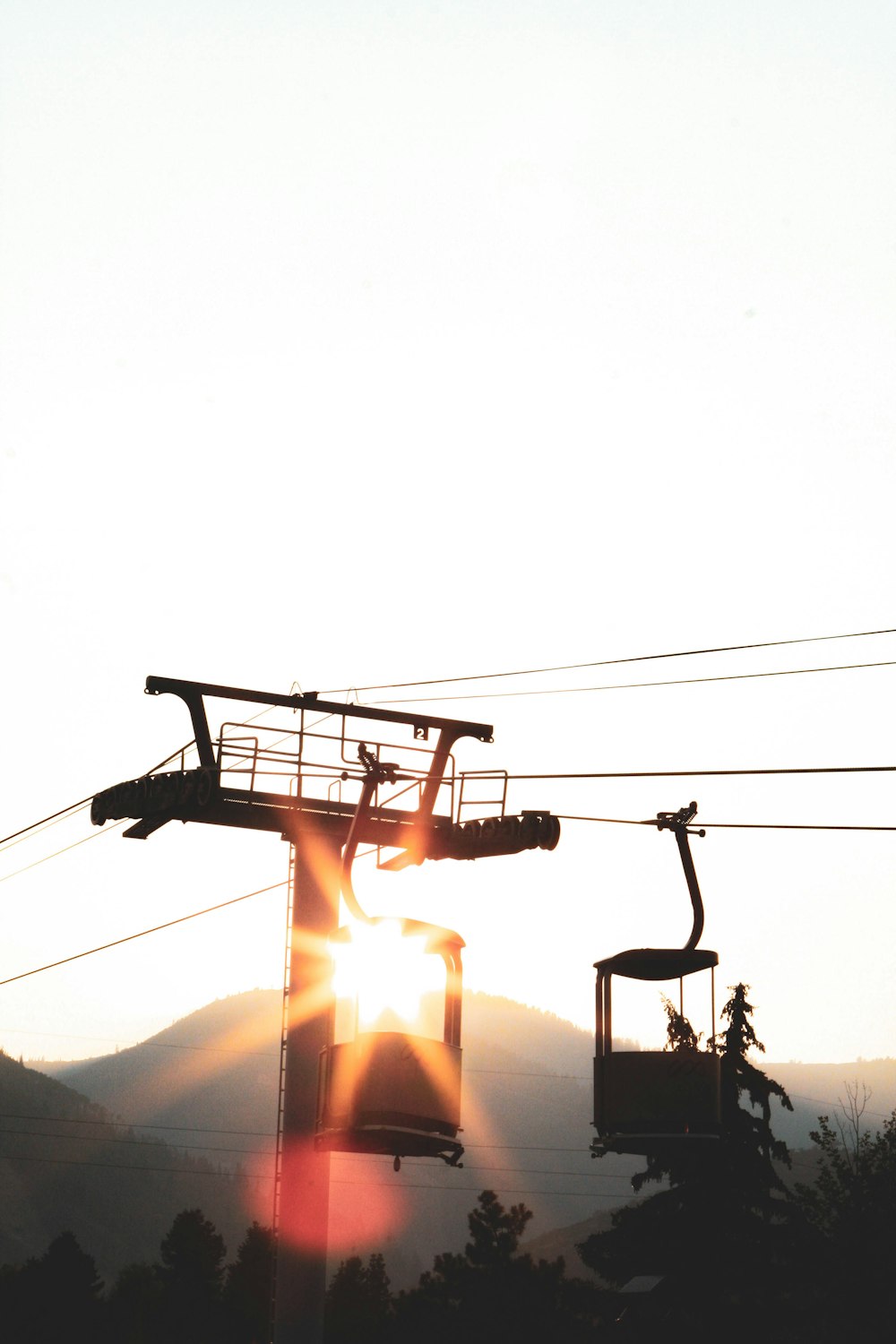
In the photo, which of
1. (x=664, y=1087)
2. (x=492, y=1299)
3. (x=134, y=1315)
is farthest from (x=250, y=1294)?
(x=664, y=1087)

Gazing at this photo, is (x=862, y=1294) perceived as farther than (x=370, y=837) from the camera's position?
Yes

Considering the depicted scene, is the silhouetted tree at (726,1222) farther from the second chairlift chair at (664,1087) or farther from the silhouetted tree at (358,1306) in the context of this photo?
the silhouetted tree at (358,1306)

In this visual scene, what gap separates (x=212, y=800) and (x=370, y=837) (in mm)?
3087

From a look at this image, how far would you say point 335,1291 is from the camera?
129 meters

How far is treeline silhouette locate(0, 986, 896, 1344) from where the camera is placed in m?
32.8

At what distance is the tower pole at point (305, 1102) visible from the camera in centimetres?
2953

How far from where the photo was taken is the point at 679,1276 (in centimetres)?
5150

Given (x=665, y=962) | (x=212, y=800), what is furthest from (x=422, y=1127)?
(x=212, y=800)

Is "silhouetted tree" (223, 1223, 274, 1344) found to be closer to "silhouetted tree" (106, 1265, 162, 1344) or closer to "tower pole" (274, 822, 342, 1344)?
"silhouetted tree" (106, 1265, 162, 1344)

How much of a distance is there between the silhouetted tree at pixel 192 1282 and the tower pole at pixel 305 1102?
95232mm

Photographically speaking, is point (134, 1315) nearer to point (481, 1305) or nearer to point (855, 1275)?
point (481, 1305)

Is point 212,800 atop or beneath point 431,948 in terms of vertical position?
atop

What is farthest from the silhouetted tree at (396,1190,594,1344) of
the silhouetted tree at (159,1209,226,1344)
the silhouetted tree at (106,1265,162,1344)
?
the silhouetted tree at (106,1265,162,1344)

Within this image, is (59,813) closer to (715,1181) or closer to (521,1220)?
(715,1181)
